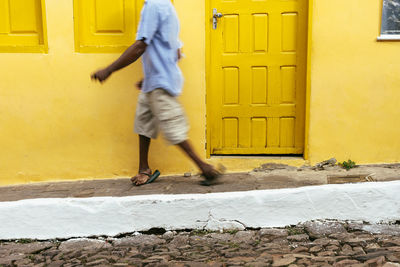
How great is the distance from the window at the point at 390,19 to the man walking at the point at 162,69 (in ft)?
6.70

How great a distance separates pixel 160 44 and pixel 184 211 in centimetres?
136

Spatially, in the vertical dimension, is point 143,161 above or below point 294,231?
above

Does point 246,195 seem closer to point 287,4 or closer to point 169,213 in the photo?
point 169,213

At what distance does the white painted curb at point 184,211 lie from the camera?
13.1 feet

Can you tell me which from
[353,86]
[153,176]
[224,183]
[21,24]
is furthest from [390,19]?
[21,24]

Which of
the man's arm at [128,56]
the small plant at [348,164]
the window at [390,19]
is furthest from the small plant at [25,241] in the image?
the window at [390,19]

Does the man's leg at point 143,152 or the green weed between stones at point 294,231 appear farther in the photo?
the man's leg at point 143,152

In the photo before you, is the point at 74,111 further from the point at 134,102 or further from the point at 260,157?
the point at 260,157

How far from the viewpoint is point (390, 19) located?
4.79 metres

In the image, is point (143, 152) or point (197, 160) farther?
point (143, 152)

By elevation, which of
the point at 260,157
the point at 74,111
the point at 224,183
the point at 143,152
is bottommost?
the point at 224,183

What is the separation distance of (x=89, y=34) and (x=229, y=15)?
4.44ft

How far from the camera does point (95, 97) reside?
479 cm

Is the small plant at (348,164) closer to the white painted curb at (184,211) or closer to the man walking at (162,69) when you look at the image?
the white painted curb at (184,211)
